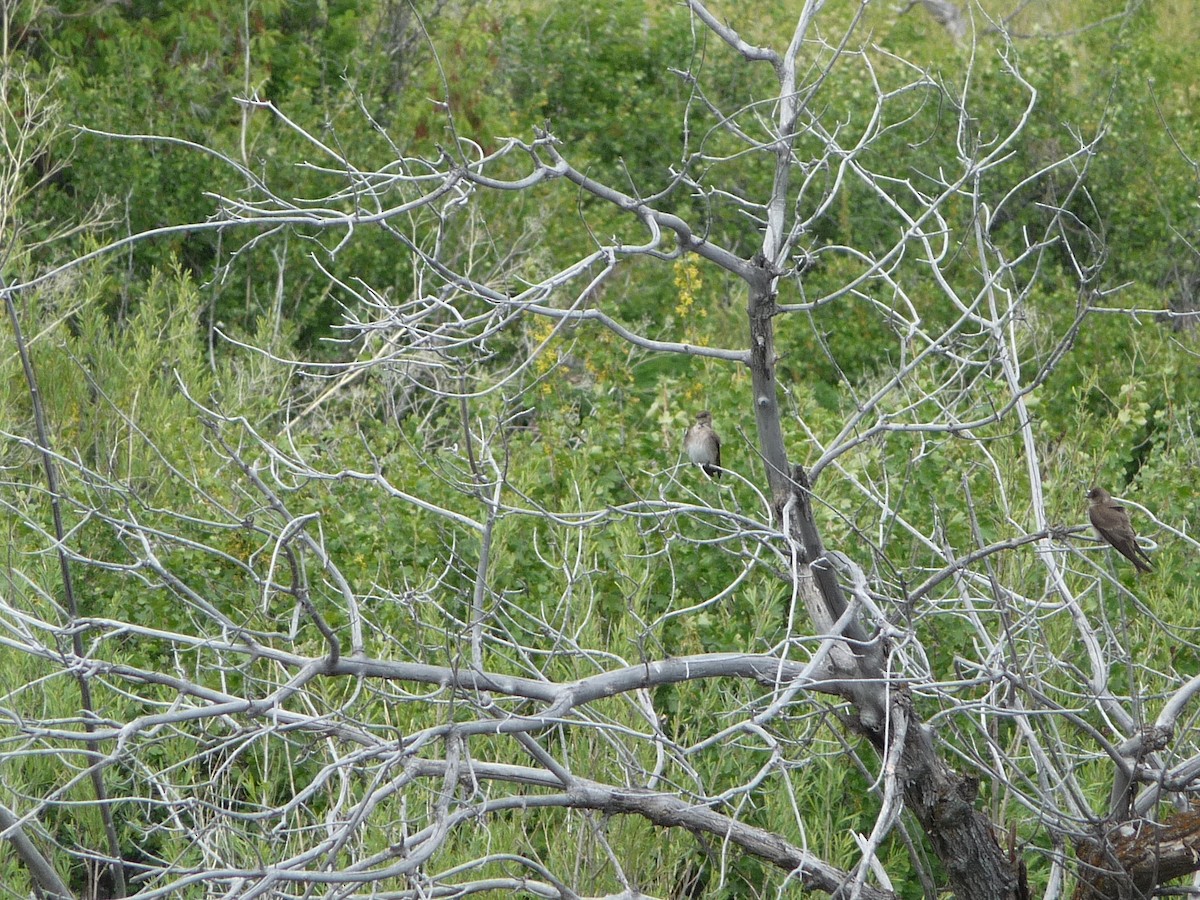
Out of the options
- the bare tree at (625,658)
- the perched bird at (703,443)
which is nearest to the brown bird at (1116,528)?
the bare tree at (625,658)

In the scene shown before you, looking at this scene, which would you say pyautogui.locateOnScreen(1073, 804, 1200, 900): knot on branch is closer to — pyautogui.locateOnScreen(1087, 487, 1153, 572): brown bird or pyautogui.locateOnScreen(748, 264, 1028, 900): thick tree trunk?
pyautogui.locateOnScreen(748, 264, 1028, 900): thick tree trunk

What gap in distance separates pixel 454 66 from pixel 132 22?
2.18 metres

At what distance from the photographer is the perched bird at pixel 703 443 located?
5645mm

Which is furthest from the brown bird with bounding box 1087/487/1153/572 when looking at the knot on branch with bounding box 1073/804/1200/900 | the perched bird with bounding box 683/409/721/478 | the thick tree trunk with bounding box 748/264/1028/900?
the perched bird with bounding box 683/409/721/478

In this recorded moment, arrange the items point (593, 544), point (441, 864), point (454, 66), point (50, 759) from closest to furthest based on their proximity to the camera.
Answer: point (441, 864), point (50, 759), point (593, 544), point (454, 66)

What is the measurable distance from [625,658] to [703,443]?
4.98ft

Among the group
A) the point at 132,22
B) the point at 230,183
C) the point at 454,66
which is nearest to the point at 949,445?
the point at 230,183

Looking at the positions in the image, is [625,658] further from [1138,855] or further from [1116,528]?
[1138,855]

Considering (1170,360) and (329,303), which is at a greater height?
(1170,360)

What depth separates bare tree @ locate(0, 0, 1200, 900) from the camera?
2633 mm

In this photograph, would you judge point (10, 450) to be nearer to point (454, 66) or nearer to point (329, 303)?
point (329, 303)

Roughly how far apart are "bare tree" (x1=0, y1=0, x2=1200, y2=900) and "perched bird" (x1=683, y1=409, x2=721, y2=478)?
15 centimetres

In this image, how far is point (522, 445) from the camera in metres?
6.80

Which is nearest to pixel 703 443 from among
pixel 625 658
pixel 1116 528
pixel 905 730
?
pixel 625 658
